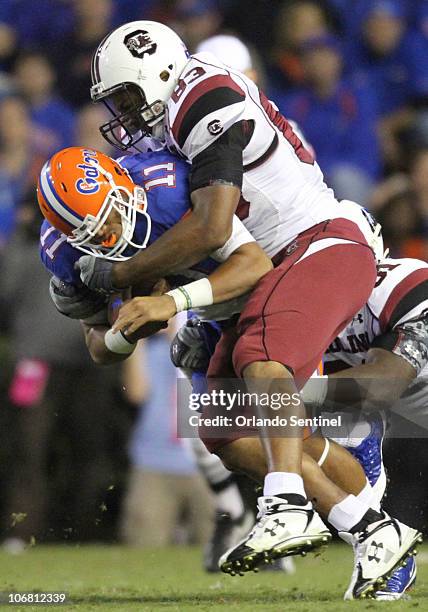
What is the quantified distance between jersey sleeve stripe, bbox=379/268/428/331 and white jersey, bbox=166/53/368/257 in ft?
1.35

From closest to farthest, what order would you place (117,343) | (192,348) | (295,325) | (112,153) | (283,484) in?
1. (283,484)
2. (295,325)
3. (117,343)
4. (192,348)
5. (112,153)

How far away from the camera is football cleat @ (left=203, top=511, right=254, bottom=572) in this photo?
22.2ft

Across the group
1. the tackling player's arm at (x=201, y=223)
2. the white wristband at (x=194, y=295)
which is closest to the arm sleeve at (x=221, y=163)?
the tackling player's arm at (x=201, y=223)

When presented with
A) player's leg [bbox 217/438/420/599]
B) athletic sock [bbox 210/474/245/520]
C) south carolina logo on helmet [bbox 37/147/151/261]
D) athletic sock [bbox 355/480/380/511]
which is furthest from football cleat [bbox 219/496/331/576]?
athletic sock [bbox 210/474/245/520]

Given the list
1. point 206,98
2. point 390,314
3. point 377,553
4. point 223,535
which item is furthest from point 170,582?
point 206,98

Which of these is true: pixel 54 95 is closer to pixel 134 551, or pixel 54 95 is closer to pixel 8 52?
pixel 8 52

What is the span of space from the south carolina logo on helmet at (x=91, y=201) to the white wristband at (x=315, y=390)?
82cm

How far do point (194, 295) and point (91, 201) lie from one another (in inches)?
20.1

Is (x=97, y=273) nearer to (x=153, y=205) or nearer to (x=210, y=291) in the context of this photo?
(x=153, y=205)

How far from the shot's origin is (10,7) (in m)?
10.2

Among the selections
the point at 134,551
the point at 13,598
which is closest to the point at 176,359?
the point at 13,598

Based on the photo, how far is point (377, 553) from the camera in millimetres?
4836

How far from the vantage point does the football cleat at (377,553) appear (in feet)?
15.7

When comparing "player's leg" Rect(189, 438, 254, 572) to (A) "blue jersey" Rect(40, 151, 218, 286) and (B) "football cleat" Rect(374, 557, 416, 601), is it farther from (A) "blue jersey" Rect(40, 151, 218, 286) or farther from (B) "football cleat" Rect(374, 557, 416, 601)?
(A) "blue jersey" Rect(40, 151, 218, 286)
